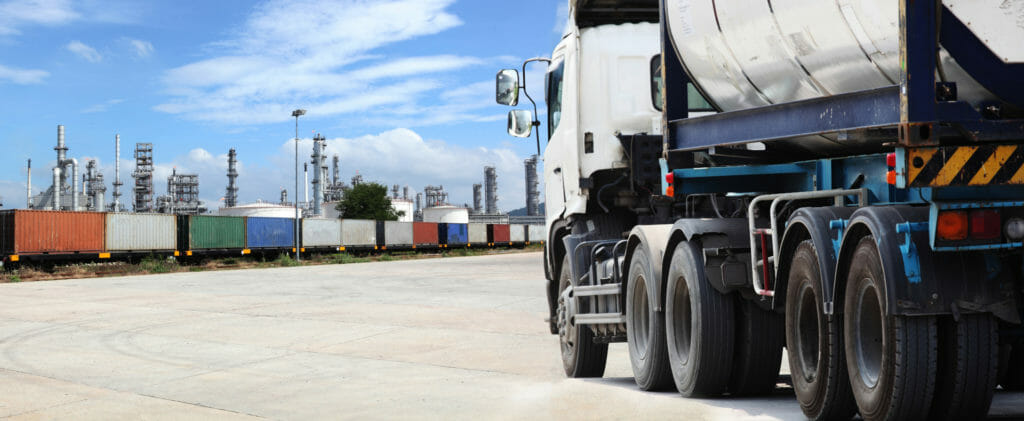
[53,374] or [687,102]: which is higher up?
[687,102]

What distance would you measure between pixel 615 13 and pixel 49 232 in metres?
35.3

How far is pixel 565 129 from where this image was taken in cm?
972

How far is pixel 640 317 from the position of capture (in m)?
8.20

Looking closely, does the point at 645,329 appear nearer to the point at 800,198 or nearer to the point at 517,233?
the point at 800,198

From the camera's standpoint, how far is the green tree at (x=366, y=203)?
112 metres

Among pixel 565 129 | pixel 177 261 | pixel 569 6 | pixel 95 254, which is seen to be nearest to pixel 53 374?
pixel 565 129

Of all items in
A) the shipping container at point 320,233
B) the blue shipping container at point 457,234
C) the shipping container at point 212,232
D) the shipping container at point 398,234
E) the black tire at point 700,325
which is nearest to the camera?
the black tire at point 700,325

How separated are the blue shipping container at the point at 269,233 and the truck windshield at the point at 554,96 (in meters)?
43.5

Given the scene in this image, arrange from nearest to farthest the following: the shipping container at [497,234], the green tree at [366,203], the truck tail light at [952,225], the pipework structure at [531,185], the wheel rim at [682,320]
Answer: the truck tail light at [952,225], the wheel rim at [682,320], the shipping container at [497,234], the green tree at [366,203], the pipework structure at [531,185]

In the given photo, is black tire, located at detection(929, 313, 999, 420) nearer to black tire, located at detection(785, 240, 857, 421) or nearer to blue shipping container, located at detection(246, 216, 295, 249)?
black tire, located at detection(785, 240, 857, 421)

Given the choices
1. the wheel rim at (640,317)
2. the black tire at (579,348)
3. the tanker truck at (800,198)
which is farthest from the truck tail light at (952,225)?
the black tire at (579,348)

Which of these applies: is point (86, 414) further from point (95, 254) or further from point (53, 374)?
point (95, 254)

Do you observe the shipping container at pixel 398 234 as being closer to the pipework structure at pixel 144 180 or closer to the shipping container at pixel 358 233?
the shipping container at pixel 358 233

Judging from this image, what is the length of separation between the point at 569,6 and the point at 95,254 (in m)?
36.7
